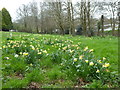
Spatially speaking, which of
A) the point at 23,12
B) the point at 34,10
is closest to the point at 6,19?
the point at 34,10

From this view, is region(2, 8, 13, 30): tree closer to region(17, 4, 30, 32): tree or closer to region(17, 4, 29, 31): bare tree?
region(17, 4, 30, 32): tree

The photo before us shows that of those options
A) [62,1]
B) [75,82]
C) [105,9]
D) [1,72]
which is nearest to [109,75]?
[75,82]

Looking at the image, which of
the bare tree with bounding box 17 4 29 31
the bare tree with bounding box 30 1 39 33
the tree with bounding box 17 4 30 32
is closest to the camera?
the bare tree with bounding box 30 1 39 33

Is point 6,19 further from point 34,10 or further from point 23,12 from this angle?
point 23,12

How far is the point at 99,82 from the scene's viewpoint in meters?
2.78

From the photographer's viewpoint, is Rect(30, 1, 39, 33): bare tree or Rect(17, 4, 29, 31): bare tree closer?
Rect(30, 1, 39, 33): bare tree

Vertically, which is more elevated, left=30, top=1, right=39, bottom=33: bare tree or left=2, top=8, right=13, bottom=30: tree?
left=30, top=1, right=39, bottom=33: bare tree

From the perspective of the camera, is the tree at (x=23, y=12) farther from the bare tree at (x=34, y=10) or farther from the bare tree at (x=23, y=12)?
the bare tree at (x=34, y=10)

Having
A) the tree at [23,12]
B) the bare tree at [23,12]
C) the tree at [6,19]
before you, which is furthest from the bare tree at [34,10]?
the tree at [6,19]

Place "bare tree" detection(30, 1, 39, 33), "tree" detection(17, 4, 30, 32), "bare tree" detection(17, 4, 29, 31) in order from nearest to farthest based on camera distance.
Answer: "bare tree" detection(30, 1, 39, 33), "tree" detection(17, 4, 30, 32), "bare tree" detection(17, 4, 29, 31)

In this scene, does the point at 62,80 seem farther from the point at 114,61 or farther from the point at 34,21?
the point at 34,21

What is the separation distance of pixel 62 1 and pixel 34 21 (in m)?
16.9

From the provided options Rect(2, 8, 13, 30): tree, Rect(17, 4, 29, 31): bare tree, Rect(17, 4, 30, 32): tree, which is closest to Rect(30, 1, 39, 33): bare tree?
Rect(17, 4, 30, 32): tree

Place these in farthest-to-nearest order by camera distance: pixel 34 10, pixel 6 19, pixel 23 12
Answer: pixel 23 12, pixel 34 10, pixel 6 19
